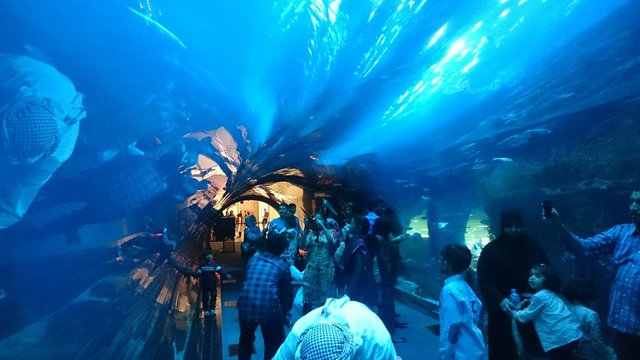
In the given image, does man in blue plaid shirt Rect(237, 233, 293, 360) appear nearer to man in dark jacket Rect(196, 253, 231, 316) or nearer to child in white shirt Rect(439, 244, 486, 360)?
child in white shirt Rect(439, 244, 486, 360)

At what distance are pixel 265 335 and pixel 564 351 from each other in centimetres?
285

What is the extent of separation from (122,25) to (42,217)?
1247 mm

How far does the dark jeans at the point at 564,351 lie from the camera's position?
3.14m

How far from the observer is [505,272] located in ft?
12.5

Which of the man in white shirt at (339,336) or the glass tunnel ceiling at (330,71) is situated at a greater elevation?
the glass tunnel ceiling at (330,71)

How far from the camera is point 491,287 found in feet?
12.5

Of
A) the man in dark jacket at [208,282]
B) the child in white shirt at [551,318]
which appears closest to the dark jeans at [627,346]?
the child in white shirt at [551,318]

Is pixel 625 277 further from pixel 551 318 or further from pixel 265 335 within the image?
pixel 265 335

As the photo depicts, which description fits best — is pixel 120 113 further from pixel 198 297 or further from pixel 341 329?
pixel 198 297

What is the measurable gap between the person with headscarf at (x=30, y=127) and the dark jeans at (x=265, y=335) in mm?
2465

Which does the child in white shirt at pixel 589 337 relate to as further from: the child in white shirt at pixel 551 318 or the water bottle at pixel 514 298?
the water bottle at pixel 514 298

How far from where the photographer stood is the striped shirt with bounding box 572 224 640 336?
9.14 feet

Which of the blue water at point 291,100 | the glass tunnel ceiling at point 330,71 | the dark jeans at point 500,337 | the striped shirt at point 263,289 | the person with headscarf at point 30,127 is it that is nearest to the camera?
the person with headscarf at point 30,127

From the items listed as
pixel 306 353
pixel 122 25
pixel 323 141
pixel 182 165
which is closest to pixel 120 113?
pixel 122 25
